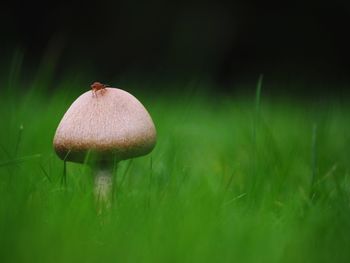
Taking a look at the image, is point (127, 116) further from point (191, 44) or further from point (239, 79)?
point (239, 79)

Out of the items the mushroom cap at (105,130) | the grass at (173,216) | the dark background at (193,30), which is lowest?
the grass at (173,216)

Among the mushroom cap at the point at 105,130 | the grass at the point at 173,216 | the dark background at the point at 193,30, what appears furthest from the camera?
the dark background at the point at 193,30

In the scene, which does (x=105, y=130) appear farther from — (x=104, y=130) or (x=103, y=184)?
(x=103, y=184)

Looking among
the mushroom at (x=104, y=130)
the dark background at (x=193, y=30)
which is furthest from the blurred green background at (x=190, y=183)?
the dark background at (x=193, y=30)

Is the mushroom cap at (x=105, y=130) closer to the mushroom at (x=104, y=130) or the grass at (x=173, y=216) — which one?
the mushroom at (x=104, y=130)

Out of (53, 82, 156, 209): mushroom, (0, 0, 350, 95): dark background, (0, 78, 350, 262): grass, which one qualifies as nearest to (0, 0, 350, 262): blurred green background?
(0, 78, 350, 262): grass

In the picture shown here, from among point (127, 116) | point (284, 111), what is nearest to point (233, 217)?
point (127, 116)
